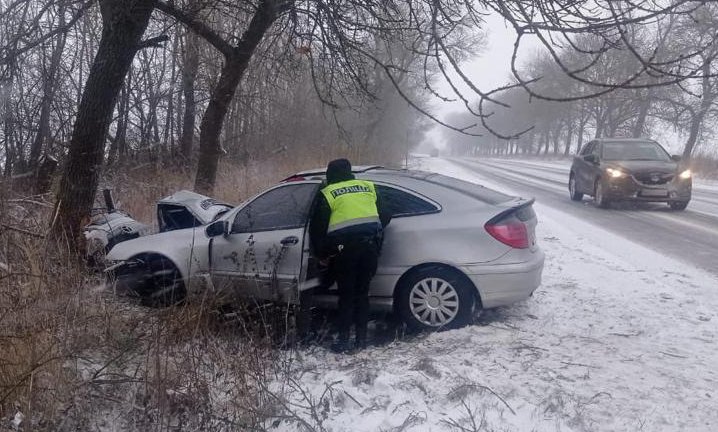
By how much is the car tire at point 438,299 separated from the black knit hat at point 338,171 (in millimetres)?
1075

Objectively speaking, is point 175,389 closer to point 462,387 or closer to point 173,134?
point 462,387

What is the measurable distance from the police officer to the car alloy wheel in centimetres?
48

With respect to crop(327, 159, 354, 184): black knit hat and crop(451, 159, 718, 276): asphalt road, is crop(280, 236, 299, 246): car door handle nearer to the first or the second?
crop(327, 159, 354, 184): black knit hat

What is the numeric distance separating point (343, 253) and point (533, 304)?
2158 millimetres

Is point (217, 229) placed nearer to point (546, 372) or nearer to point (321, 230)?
point (321, 230)

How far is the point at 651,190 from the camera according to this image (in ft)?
42.2

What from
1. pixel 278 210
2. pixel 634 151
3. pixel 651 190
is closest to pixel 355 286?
pixel 278 210

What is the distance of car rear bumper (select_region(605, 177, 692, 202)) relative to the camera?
12.8 meters

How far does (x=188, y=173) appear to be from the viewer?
1448 centimetres

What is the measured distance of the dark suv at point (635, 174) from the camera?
1284cm

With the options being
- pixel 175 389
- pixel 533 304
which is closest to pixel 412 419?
pixel 175 389

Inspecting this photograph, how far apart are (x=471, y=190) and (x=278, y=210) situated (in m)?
1.85

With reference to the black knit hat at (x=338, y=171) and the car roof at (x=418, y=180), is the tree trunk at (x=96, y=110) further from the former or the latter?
the black knit hat at (x=338, y=171)

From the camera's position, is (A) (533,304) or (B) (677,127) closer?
(A) (533,304)
